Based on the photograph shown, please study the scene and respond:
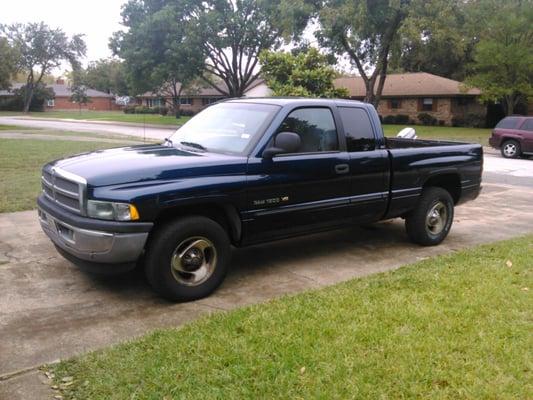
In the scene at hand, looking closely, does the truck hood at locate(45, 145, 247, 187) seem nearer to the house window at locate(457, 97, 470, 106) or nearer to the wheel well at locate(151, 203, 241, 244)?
the wheel well at locate(151, 203, 241, 244)

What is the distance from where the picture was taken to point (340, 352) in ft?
11.9

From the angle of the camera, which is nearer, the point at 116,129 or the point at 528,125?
the point at 528,125

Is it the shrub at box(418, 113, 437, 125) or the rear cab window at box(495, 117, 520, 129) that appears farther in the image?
the shrub at box(418, 113, 437, 125)

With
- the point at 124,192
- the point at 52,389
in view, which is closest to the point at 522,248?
the point at 124,192

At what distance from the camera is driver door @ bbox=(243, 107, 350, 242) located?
5.08 m

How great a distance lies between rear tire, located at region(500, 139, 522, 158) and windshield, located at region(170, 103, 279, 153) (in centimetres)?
1755

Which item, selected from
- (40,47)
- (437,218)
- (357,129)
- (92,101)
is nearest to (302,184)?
(357,129)

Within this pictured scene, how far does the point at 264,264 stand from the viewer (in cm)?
592

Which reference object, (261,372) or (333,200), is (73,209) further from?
(333,200)

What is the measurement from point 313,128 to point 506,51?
1156 inches

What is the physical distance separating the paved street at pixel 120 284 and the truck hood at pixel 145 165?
1.10 m

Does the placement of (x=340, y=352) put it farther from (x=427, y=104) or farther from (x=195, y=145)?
(x=427, y=104)

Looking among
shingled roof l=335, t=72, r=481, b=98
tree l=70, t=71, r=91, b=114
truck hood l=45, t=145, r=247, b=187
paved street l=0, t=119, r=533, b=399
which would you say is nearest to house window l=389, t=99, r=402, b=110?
shingled roof l=335, t=72, r=481, b=98

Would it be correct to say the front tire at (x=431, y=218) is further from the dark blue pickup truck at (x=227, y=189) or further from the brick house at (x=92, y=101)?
the brick house at (x=92, y=101)
